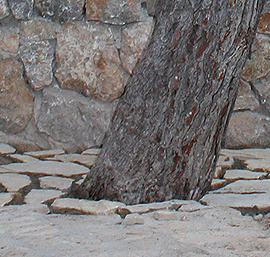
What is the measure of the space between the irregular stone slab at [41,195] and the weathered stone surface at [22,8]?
4.23ft

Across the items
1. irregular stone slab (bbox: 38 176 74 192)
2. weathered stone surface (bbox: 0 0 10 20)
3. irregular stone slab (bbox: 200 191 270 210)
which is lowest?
irregular stone slab (bbox: 38 176 74 192)

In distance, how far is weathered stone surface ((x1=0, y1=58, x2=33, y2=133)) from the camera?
3.44 meters

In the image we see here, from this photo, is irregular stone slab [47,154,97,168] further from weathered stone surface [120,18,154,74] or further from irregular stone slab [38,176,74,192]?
weathered stone surface [120,18,154,74]

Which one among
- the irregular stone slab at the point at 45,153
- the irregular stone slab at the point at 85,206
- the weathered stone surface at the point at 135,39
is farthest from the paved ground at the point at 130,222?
the weathered stone surface at the point at 135,39

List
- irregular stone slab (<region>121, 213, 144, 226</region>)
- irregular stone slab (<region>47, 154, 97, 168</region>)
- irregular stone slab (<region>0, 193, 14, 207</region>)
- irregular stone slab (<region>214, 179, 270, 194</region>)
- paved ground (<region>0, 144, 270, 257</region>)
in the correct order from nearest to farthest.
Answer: paved ground (<region>0, 144, 270, 257</region>) < irregular stone slab (<region>121, 213, 144, 226</region>) < irregular stone slab (<region>0, 193, 14, 207</region>) < irregular stone slab (<region>214, 179, 270, 194</region>) < irregular stone slab (<region>47, 154, 97, 168</region>)

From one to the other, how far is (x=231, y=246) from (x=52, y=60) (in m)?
1.92

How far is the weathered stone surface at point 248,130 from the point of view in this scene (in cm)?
351

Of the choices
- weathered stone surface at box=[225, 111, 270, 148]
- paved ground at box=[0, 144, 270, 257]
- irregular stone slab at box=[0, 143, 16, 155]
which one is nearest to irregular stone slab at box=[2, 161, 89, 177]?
paved ground at box=[0, 144, 270, 257]

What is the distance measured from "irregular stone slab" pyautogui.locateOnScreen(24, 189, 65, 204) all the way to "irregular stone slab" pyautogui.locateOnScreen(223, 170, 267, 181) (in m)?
0.90

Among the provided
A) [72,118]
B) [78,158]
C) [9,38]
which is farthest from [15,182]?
[9,38]

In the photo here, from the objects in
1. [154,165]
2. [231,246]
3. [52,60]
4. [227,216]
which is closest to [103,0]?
[52,60]

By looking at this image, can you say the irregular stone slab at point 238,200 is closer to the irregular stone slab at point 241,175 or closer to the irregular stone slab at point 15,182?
the irregular stone slab at point 241,175

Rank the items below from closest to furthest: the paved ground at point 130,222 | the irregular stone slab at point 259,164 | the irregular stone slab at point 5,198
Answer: the paved ground at point 130,222 < the irregular stone slab at point 5,198 < the irregular stone slab at point 259,164

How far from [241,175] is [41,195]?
1.07 metres
